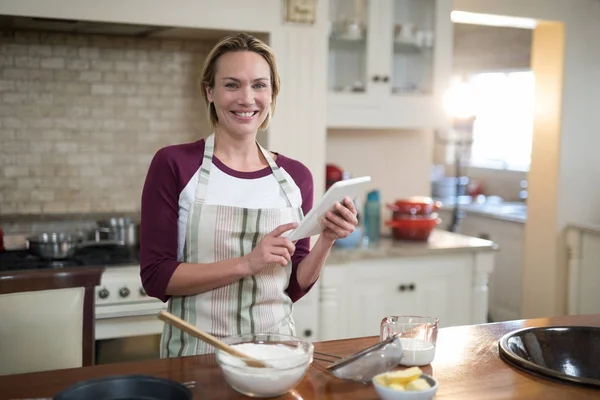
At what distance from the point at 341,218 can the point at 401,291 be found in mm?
1897

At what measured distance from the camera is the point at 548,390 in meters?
1.62

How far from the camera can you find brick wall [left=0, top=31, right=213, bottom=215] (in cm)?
351

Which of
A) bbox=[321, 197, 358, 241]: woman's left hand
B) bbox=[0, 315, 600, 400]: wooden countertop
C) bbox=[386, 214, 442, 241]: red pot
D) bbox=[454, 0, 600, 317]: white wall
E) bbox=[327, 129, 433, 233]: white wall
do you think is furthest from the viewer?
bbox=[454, 0, 600, 317]: white wall

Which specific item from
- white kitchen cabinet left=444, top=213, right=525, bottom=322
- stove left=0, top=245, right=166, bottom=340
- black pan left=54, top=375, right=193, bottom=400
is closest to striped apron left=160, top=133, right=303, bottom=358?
black pan left=54, top=375, right=193, bottom=400

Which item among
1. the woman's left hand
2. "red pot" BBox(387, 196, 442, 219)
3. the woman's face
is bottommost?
"red pot" BBox(387, 196, 442, 219)

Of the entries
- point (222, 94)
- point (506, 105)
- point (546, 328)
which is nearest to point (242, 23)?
point (222, 94)

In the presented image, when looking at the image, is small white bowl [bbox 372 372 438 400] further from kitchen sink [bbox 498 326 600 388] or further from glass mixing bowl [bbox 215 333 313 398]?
kitchen sink [bbox 498 326 600 388]

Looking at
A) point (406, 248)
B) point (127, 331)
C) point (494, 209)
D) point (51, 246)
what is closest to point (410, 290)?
point (406, 248)

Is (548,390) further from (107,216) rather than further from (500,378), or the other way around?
(107,216)

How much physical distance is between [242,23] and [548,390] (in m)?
2.23

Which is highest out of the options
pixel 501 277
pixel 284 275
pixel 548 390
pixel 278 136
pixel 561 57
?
pixel 561 57

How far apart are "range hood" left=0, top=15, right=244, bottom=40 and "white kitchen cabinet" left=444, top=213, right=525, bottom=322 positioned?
2821 mm

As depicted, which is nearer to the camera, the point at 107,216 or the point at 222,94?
the point at 222,94

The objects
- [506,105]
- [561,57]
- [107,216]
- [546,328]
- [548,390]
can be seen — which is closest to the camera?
[548,390]
